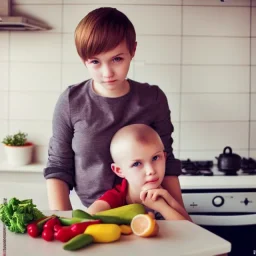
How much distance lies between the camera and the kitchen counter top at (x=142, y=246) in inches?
35.4

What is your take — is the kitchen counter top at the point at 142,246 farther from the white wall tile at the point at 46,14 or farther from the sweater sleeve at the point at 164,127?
the white wall tile at the point at 46,14

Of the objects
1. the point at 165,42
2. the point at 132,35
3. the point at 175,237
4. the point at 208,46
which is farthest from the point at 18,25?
the point at 175,237

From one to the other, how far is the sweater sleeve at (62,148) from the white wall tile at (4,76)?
1.39 metres

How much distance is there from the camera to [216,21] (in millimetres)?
2611

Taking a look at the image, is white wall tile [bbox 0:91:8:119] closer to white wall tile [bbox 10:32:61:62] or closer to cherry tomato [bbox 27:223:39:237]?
white wall tile [bbox 10:32:61:62]

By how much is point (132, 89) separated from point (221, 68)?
1412mm

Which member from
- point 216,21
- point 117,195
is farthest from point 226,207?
point 117,195

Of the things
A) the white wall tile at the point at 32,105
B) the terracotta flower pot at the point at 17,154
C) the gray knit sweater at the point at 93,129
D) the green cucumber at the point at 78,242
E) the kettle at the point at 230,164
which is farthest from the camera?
the white wall tile at the point at 32,105

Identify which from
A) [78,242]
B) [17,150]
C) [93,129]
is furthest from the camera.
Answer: [17,150]

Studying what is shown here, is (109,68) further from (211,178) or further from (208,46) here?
(208,46)

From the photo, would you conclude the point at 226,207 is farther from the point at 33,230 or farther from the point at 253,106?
the point at 33,230

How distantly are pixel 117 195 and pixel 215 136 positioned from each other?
1.50m

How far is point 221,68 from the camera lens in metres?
2.64

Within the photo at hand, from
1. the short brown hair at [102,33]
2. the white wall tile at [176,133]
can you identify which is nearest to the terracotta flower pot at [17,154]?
the white wall tile at [176,133]
